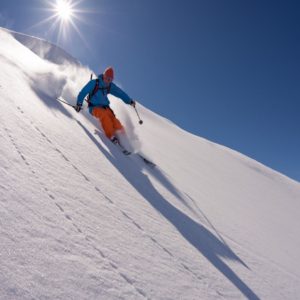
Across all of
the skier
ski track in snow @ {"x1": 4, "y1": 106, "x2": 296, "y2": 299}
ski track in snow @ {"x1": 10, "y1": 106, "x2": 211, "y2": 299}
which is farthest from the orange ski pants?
ski track in snow @ {"x1": 10, "y1": 106, "x2": 211, "y2": 299}

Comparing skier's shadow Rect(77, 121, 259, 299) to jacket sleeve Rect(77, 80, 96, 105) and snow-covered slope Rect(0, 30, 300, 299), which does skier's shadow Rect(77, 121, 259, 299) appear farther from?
jacket sleeve Rect(77, 80, 96, 105)

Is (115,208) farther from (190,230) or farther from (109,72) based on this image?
(109,72)

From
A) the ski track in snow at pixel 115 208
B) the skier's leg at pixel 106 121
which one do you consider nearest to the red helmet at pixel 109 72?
the skier's leg at pixel 106 121

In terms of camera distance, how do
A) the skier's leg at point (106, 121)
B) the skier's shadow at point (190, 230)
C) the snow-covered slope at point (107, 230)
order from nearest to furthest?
the snow-covered slope at point (107, 230) → the skier's shadow at point (190, 230) → the skier's leg at point (106, 121)

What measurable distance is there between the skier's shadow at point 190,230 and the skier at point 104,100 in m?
1.92

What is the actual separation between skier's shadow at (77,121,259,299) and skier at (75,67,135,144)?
1.92 meters

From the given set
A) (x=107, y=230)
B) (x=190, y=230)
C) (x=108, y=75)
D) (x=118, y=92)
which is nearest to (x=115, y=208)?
(x=107, y=230)

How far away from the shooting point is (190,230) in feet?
13.3

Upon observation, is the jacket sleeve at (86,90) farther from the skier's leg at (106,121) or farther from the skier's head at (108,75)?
the skier's leg at (106,121)

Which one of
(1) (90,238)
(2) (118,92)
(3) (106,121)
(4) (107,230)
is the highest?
(2) (118,92)

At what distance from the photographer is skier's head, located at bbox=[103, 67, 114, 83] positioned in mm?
9007

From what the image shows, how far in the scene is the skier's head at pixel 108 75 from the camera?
355 inches

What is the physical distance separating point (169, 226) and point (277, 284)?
118cm

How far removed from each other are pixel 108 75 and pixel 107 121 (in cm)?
195
